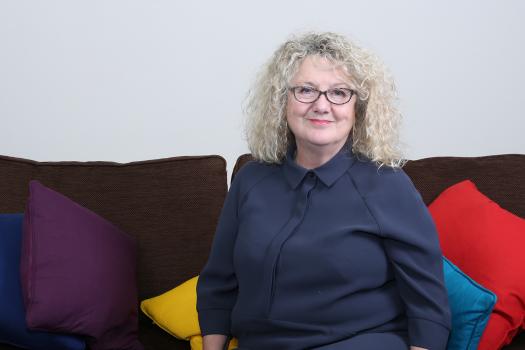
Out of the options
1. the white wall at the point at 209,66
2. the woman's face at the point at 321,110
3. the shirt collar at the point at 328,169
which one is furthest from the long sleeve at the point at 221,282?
the white wall at the point at 209,66

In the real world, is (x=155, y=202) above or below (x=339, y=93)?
below

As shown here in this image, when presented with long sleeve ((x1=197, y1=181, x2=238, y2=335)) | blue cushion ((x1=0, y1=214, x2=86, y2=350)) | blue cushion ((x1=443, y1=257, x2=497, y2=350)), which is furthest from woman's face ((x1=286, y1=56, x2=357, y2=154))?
blue cushion ((x1=0, y1=214, x2=86, y2=350))

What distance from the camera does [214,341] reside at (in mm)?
1745

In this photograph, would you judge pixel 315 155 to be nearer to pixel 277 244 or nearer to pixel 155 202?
pixel 277 244

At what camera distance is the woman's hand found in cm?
175

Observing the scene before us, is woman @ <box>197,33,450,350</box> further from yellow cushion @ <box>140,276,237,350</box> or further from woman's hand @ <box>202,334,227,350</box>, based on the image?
yellow cushion @ <box>140,276,237,350</box>

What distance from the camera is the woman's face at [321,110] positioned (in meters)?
1.59

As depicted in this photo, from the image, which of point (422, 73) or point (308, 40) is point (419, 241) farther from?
point (422, 73)

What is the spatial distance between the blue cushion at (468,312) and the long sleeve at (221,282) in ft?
1.79

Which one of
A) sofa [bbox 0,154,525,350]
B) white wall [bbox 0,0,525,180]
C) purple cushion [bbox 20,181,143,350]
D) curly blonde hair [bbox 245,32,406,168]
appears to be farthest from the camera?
white wall [bbox 0,0,525,180]

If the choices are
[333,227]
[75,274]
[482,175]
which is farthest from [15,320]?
[482,175]

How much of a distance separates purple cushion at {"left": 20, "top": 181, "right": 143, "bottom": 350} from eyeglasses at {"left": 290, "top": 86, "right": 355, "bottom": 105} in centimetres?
77

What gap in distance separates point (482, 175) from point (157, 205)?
3.27 ft

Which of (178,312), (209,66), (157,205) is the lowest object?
(178,312)
